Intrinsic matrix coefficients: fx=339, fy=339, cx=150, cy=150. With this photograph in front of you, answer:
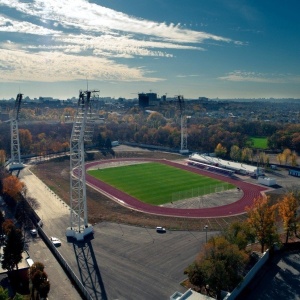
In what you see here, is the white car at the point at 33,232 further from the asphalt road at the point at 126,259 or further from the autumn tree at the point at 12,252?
the autumn tree at the point at 12,252

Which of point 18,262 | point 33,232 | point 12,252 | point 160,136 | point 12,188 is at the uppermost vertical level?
point 160,136

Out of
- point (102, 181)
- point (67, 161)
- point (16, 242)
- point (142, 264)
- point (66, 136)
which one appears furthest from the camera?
point (66, 136)

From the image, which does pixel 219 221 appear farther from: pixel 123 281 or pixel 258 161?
pixel 258 161

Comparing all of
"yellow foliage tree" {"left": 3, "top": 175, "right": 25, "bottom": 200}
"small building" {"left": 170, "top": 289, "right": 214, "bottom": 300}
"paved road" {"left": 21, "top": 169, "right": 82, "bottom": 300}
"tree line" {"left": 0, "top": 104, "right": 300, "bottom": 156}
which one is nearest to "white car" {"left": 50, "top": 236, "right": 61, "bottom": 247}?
"paved road" {"left": 21, "top": 169, "right": 82, "bottom": 300}

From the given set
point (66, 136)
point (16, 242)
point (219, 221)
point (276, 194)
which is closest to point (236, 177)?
point (276, 194)

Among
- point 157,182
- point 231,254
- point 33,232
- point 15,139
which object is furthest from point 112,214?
point 15,139

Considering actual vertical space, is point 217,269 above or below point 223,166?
above

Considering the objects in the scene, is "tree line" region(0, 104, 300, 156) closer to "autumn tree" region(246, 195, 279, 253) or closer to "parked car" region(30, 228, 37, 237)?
"parked car" region(30, 228, 37, 237)

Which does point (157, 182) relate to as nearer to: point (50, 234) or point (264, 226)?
point (50, 234)
